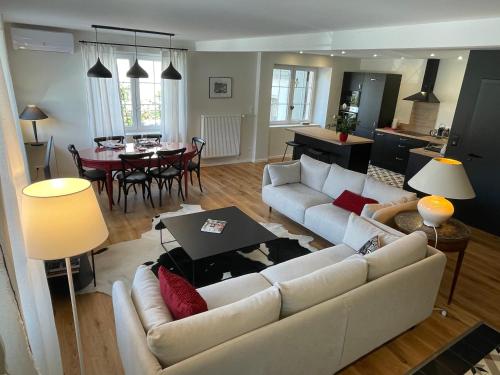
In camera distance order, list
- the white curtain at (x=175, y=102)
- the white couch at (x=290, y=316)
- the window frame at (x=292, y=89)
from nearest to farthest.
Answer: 1. the white couch at (x=290, y=316)
2. the white curtain at (x=175, y=102)
3. the window frame at (x=292, y=89)

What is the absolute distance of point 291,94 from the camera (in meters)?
7.94

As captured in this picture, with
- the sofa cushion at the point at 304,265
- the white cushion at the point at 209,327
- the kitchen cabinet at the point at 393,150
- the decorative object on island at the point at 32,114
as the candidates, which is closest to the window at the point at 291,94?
the kitchen cabinet at the point at 393,150

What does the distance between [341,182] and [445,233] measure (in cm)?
155

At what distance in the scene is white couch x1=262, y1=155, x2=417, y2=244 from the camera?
11.7ft

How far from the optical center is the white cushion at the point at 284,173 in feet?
15.1

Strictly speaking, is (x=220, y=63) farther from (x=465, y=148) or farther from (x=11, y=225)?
(x=11, y=225)

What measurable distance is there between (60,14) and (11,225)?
10.6 ft

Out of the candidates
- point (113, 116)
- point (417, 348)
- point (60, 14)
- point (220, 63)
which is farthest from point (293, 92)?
point (417, 348)

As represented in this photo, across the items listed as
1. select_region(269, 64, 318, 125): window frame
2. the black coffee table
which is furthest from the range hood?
the black coffee table

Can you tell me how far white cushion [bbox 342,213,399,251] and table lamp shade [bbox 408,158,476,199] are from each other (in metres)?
0.49

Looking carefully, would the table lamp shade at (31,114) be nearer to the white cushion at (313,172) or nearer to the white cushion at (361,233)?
the white cushion at (313,172)

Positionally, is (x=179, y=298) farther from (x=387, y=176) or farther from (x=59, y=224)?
(x=387, y=176)

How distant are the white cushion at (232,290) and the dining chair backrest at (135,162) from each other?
8.59ft

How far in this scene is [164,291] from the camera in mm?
1959
